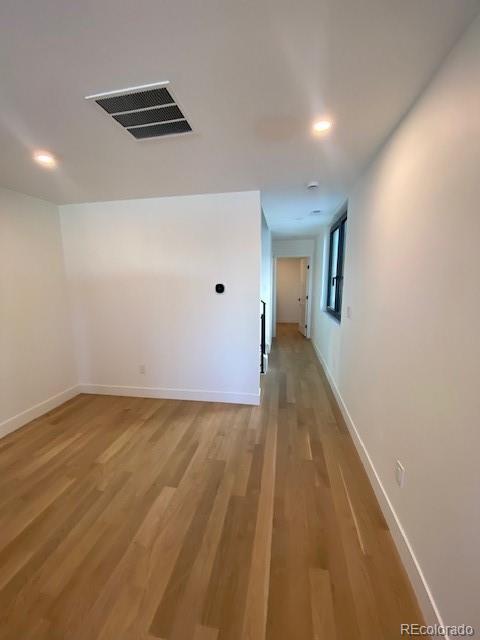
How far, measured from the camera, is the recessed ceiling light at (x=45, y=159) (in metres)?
1.92

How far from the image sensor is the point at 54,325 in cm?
321

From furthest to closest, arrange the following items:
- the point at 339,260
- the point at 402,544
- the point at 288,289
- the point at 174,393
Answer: the point at 288,289
the point at 339,260
the point at 174,393
the point at 402,544

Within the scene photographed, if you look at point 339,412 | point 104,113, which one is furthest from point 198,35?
point 339,412

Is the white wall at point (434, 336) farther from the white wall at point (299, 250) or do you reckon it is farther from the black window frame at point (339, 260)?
the white wall at point (299, 250)

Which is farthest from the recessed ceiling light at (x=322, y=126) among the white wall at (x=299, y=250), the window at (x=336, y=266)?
the white wall at (x=299, y=250)

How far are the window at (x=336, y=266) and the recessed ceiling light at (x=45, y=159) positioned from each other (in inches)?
121

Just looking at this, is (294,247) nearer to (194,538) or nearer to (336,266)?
(336,266)

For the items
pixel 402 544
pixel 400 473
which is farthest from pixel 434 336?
pixel 402 544

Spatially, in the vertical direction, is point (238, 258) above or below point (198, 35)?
below

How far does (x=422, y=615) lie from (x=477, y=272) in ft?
4.88

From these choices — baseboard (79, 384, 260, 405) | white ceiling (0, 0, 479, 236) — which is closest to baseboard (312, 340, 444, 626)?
baseboard (79, 384, 260, 405)

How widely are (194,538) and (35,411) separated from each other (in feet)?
8.13

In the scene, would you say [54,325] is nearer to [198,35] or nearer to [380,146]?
[198,35]

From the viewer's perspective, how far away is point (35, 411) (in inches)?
114
